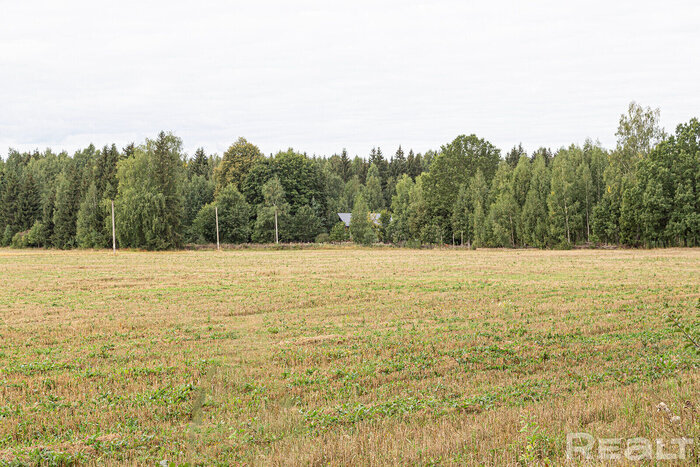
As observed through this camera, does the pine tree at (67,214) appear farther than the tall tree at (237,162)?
No

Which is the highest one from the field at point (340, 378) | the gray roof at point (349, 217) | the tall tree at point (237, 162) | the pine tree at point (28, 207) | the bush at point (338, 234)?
the tall tree at point (237, 162)

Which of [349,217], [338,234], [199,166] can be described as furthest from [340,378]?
[199,166]

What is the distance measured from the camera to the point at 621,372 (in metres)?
10.9

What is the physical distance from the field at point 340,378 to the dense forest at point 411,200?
5569cm

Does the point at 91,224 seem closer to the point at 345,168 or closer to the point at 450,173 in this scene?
the point at 450,173

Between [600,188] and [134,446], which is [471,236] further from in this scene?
[134,446]

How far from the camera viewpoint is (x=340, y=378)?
37.0 ft

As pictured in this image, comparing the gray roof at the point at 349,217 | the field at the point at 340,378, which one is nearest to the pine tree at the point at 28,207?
the gray roof at the point at 349,217

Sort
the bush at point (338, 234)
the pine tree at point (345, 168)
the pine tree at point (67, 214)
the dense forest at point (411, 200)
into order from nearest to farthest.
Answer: the dense forest at point (411, 200), the pine tree at point (67, 214), the bush at point (338, 234), the pine tree at point (345, 168)

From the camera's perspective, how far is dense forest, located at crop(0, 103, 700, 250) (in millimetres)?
Answer: 71375

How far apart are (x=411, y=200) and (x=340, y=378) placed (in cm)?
9296

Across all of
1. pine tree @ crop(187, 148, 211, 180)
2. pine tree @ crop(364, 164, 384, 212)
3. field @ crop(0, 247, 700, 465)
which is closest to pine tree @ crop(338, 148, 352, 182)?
pine tree @ crop(364, 164, 384, 212)

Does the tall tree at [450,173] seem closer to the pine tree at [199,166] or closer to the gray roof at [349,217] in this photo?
the gray roof at [349,217]

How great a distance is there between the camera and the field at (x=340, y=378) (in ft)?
24.4
